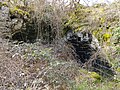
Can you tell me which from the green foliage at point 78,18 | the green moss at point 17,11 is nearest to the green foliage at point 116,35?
the green foliage at point 78,18

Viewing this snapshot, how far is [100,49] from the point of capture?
5.34 meters

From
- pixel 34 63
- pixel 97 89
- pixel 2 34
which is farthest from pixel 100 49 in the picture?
pixel 2 34

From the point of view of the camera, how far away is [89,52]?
18.7ft

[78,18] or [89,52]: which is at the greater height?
[78,18]

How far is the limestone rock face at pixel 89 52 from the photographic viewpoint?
5.41 meters

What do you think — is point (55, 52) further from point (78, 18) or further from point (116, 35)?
point (116, 35)

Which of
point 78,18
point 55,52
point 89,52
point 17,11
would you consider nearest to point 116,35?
point 89,52

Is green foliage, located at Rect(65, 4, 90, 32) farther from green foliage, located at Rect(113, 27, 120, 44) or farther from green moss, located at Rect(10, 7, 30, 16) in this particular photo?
green foliage, located at Rect(113, 27, 120, 44)

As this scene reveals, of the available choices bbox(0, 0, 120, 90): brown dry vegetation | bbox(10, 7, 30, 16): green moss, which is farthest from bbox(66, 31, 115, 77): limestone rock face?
bbox(10, 7, 30, 16): green moss

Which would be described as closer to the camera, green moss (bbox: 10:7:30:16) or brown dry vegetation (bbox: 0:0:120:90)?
brown dry vegetation (bbox: 0:0:120:90)

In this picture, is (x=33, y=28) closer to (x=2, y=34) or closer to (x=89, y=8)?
(x=2, y=34)

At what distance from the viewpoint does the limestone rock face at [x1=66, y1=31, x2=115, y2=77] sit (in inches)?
213

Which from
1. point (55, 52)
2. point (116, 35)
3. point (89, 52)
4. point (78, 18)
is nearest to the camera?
point (116, 35)

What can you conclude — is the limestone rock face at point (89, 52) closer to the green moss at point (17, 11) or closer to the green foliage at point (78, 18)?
the green foliage at point (78, 18)
